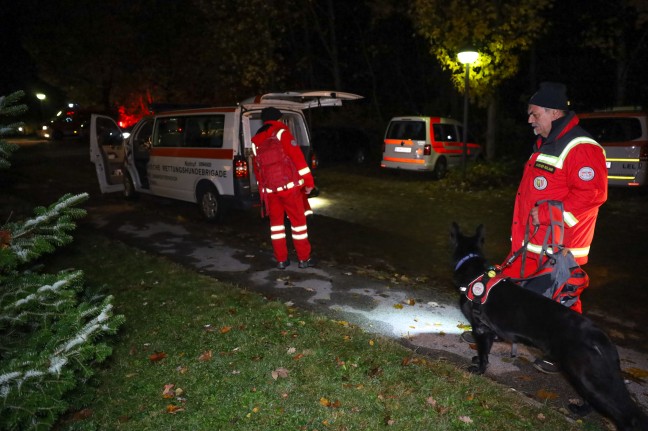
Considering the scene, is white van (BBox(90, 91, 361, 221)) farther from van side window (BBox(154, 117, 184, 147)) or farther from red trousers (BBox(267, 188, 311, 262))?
red trousers (BBox(267, 188, 311, 262))

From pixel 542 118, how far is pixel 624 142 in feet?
27.3

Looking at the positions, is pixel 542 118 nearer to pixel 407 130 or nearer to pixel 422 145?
pixel 422 145

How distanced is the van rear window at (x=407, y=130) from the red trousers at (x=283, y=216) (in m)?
8.14

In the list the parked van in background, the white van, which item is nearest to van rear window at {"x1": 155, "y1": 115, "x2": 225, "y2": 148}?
the white van

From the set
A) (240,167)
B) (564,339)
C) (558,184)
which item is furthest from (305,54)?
(564,339)

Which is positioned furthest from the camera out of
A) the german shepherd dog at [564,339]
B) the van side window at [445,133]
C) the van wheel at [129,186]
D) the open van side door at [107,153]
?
the van side window at [445,133]

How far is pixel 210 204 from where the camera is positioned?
8852mm

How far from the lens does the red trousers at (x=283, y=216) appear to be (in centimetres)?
604

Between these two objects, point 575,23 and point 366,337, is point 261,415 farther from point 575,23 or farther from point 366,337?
point 575,23

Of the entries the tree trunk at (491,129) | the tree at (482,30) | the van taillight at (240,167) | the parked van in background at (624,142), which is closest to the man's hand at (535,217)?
the van taillight at (240,167)

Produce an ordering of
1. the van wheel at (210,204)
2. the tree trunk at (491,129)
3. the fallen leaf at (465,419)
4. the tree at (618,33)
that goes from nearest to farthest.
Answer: the fallen leaf at (465,419) < the van wheel at (210,204) < the tree trunk at (491,129) < the tree at (618,33)

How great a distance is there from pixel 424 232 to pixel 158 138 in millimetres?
5472

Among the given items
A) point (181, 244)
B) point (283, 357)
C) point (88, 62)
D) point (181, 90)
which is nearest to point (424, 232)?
point (181, 244)

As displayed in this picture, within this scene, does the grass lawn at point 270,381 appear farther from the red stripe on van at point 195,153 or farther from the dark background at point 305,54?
the dark background at point 305,54
